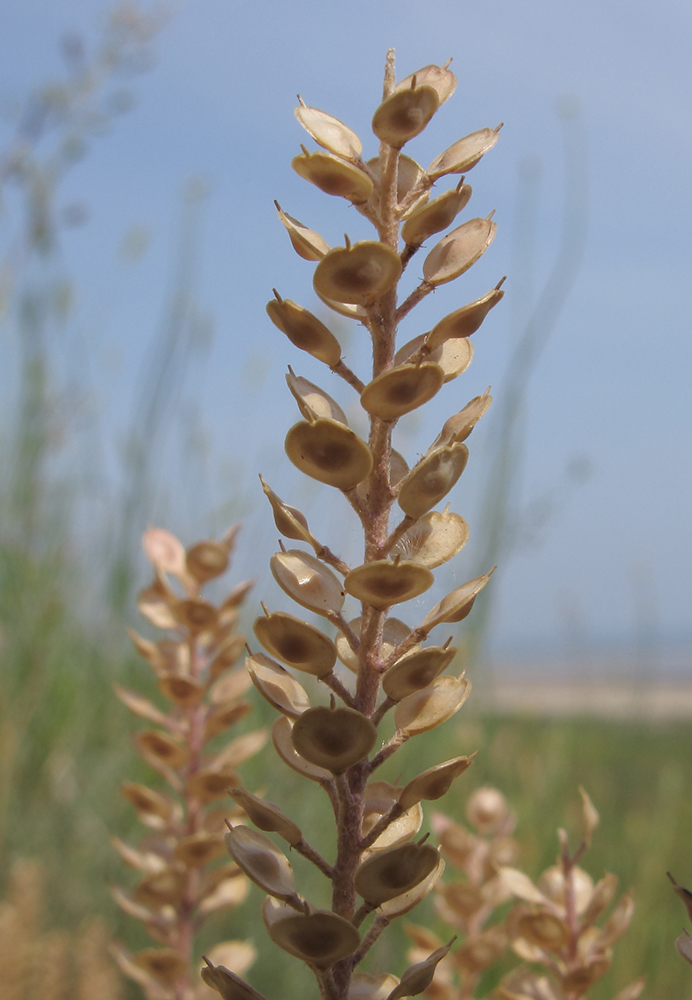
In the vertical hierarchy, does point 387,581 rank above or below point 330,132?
below

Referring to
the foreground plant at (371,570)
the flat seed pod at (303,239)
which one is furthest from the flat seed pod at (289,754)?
the flat seed pod at (303,239)

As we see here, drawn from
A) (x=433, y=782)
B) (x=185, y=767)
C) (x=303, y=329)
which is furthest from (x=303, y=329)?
(x=185, y=767)

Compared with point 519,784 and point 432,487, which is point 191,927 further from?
point 519,784

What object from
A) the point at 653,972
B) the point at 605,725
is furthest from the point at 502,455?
the point at 605,725

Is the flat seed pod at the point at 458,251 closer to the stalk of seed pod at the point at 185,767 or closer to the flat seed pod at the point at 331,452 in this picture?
the flat seed pod at the point at 331,452

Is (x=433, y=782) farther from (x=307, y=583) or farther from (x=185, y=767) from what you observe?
(x=185, y=767)

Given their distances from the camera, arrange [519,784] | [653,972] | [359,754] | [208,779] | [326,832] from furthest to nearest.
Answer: [519,784], [326,832], [653,972], [208,779], [359,754]
